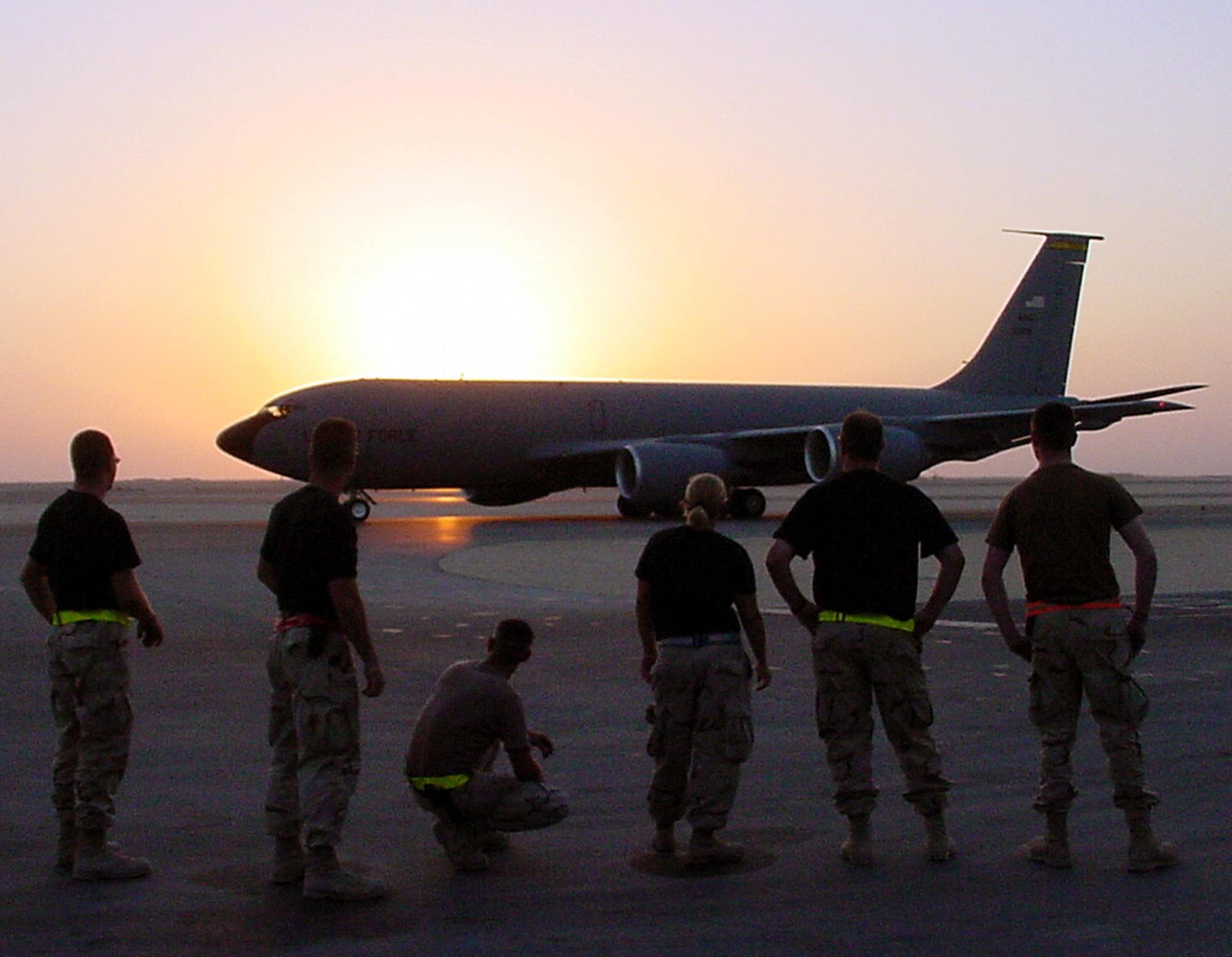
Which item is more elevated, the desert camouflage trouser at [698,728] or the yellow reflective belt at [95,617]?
the yellow reflective belt at [95,617]

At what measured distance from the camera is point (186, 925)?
4684 mm

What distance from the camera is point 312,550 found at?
530 cm

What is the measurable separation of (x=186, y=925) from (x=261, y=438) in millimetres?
25820

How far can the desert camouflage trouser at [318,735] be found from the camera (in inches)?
206

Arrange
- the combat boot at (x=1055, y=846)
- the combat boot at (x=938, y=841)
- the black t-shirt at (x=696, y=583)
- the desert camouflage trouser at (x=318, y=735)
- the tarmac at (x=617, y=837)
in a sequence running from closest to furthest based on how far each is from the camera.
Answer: the tarmac at (x=617, y=837) < the desert camouflage trouser at (x=318, y=735) < the combat boot at (x=1055, y=846) < the combat boot at (x=938, y=841) < the black t-shirt at (x=696, y=583)

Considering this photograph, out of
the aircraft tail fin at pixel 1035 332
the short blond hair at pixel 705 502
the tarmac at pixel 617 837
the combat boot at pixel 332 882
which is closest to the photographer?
the tarmac at pixel 617 837

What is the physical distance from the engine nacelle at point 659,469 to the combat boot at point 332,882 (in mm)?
24334

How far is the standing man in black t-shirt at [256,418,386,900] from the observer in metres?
5.24

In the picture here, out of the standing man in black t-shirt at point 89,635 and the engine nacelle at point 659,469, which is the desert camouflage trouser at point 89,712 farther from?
the engine nacelle at point 659,469

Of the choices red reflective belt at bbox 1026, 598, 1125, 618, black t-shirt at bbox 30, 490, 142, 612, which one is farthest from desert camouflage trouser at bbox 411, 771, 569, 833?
red reflective belt at bbox 1026, 598, 1125, 618

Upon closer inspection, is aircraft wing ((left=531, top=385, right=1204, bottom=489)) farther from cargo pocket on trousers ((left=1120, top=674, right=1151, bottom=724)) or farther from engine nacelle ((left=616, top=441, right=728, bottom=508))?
cargo pocket on trousers ((left=1120, top=674, right=1151, bottom=724))

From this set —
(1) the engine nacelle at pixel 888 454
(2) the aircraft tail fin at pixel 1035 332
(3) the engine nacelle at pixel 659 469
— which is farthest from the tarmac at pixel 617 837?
(2) the aircraft tail fin at pixel 1035 332

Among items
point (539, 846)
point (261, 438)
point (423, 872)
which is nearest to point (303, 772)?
point (423, 872)

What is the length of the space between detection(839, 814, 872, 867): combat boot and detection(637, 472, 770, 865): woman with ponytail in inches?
16.1
